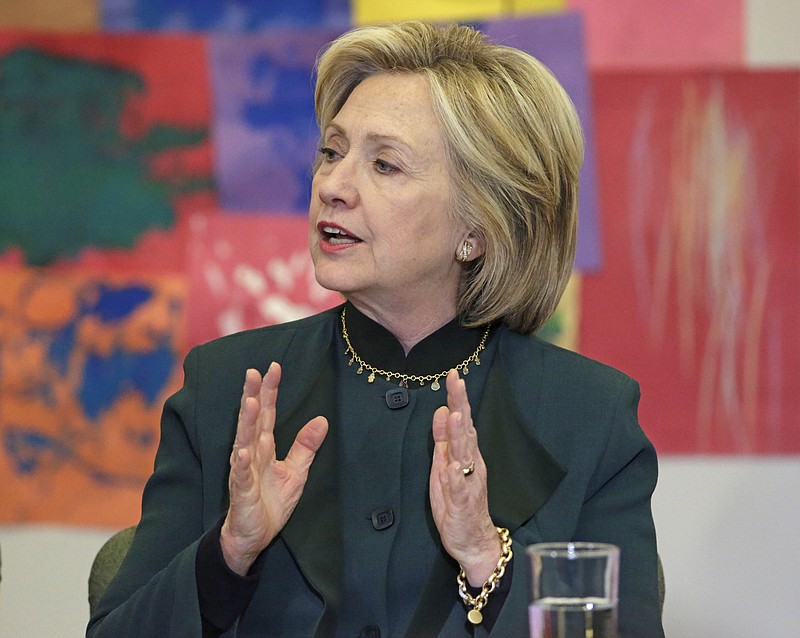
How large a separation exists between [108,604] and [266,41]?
4.98 ft

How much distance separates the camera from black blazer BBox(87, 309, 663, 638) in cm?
157

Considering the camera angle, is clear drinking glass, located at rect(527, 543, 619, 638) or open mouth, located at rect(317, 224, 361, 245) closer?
clear drinking glass, located at rect(527, 543, 619, 638)

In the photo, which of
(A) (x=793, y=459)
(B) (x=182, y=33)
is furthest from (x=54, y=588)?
(A) (x=793, y=459)

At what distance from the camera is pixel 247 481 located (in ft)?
4.79

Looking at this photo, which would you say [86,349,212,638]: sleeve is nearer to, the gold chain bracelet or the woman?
the woman

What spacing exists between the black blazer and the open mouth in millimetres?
186

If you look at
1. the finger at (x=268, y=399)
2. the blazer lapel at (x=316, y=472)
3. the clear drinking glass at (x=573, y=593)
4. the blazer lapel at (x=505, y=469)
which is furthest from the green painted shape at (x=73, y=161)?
the clear drinking glass at (x=573, y=593)

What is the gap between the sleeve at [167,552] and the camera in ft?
4.95

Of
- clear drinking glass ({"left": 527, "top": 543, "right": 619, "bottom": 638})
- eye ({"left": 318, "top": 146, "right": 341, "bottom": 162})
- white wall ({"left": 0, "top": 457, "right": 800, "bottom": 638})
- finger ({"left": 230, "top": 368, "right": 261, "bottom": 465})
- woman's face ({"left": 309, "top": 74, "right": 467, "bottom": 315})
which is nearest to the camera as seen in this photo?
clear drinking glass ({"left": 527, "top": 543, "right": 619, "bottom": 638})

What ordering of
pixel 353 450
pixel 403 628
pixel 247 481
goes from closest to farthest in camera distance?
pixel 247 481 → pixel 403 628 → pixel 353 450

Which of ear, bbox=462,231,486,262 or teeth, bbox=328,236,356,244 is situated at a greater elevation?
ear, bbox=462,231,486,262

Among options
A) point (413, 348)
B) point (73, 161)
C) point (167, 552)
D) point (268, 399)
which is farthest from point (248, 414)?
point (73, 161)

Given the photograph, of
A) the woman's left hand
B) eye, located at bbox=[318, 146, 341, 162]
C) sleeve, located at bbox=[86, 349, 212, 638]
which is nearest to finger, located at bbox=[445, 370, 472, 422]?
the woman's left hand

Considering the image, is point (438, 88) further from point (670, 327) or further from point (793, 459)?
point (793, 459)
